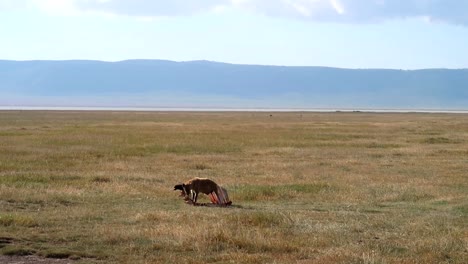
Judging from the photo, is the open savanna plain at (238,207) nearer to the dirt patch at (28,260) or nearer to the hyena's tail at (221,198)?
the dirt patch at (28,260)

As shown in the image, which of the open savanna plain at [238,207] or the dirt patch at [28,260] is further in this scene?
the open savanna plain at [238,207]

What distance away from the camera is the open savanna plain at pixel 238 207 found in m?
10.9

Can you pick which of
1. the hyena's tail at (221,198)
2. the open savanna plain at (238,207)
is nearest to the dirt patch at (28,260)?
the open savanna plain at (238,207)

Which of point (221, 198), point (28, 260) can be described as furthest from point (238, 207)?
point (28, 260)

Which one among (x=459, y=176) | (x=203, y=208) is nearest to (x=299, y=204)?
(x=203, y=208)

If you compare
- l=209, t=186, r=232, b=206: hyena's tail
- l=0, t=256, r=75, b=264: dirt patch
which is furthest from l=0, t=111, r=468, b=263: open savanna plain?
l=209, t=186, r=232, b=206: hyena's tail

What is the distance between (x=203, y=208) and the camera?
15766 millimetres

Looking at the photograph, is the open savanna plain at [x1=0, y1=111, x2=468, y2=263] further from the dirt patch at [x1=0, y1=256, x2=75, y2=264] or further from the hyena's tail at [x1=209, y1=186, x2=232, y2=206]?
the hyena's tail at [x1=209, y1=186, x2=232, y2=206]

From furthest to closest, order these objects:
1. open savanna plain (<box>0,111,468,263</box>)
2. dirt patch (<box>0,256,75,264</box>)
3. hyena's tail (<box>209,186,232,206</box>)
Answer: hyena's tail (<box>209,186,232,206</box>) → open savanna plain (<box>0,111,468,263</box>) → dirt patch (<box>0,256,75,264</box>)

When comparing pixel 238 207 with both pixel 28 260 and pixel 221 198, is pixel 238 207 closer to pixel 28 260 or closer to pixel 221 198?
pixel 221 198

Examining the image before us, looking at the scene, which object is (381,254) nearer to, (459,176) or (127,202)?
(127,202)

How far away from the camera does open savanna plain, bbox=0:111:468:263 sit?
10.9 meters

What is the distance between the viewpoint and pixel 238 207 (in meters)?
16.2

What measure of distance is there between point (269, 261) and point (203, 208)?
220 inches
